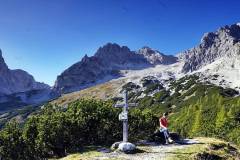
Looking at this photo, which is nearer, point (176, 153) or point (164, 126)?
point (176, 153)

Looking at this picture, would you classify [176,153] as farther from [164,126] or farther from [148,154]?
[164,126]

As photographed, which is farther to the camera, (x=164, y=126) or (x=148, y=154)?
(x=164, y=126)

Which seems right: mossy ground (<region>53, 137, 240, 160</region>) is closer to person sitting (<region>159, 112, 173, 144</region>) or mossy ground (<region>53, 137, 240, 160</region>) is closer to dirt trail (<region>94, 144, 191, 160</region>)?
dirt trail (<region>94, 144, 191, 160</region>)

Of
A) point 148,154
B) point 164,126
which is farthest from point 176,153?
point 164,126

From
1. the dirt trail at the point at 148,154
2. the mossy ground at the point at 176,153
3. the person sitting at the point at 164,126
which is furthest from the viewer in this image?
the person sitting at the point at 164,126

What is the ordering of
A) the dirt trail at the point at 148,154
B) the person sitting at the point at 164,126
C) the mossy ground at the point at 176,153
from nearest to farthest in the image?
the dirt trail at the point at 148,154
the mossy ground at the point at 176,153
the person sitting at the point at 164,126

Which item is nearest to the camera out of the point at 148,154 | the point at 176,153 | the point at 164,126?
the point at 176,153

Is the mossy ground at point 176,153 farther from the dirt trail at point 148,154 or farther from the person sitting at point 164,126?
the person sitting at point 164,126

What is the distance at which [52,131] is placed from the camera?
164 ft

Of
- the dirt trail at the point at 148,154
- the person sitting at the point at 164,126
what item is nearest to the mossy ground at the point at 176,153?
the dirt trail at the point at 148,154

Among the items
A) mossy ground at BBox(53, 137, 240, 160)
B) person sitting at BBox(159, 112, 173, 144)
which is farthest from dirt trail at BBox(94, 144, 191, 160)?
person sitting at BBox(159, 112, 173, 144)

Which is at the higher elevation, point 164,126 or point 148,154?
point 164,126

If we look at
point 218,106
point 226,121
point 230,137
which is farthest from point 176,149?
Answer: point 218,106

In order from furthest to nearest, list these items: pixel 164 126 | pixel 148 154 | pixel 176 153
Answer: pixel 164 126, pixel 148 154, pixel 176 153
